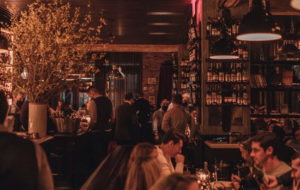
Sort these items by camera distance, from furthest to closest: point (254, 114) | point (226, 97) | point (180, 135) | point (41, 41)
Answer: point (254, 114), point (226, 97), point (41, 41), point (180, 135)

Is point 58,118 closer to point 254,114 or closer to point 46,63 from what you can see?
point 46,63

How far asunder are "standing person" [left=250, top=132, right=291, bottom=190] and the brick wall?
1118 cm

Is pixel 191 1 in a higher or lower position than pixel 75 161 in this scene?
higher

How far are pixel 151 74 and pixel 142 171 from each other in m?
12.1

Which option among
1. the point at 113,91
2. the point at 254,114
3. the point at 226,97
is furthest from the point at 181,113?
the point at 113,91

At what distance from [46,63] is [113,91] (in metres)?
8.69

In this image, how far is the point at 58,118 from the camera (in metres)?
6.22

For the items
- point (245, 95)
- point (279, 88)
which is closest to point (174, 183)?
point (245, 95)

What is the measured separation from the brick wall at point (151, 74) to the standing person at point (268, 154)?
11.2m

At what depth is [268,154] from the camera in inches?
123

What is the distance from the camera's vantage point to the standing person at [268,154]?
3.09 m

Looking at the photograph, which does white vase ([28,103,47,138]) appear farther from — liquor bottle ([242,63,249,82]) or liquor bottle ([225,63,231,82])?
liquor bottle ([242,63,249,82])

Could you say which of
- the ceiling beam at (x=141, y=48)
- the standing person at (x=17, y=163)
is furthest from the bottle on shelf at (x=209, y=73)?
the ceiling beam at (x=141, y=48)

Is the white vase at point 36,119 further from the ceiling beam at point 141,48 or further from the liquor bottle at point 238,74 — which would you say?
the ceiling beam at point 141,48
